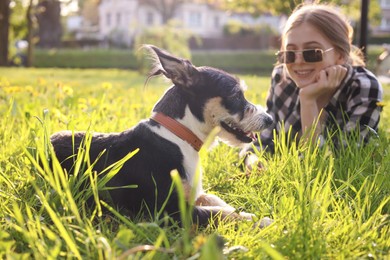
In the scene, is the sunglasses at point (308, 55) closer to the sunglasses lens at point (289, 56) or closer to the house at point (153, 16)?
the sunglasses lens at point (289, 56)

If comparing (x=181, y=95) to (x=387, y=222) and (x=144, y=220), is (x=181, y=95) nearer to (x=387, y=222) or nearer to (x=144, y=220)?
(x=144, y=220)

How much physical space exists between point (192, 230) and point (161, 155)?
58cm

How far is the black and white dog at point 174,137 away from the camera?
2.87 meters

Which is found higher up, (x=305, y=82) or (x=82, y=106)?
(x=305, y=82)

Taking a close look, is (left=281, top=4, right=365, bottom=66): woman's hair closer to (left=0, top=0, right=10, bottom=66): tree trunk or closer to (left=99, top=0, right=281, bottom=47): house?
(left=0, top=0, right=10, bottom=66): tree trunk

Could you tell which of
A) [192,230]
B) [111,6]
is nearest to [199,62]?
[192,230]

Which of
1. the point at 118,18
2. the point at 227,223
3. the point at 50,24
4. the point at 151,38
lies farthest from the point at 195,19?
the point at 227,223

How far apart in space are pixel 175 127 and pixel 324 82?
5.31 ft

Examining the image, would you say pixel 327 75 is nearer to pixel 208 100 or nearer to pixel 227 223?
pixel 208 100

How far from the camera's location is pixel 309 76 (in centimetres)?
429

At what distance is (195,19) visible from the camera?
65.9 m

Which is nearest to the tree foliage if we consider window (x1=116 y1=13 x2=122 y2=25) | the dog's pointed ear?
the dog's pointed ear

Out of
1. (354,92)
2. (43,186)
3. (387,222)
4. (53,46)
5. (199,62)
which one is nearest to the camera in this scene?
(387,222)

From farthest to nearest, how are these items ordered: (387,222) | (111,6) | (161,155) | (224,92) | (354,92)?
(111,6) → (354,92) → (224,92) → (161,155) → (387,222)
